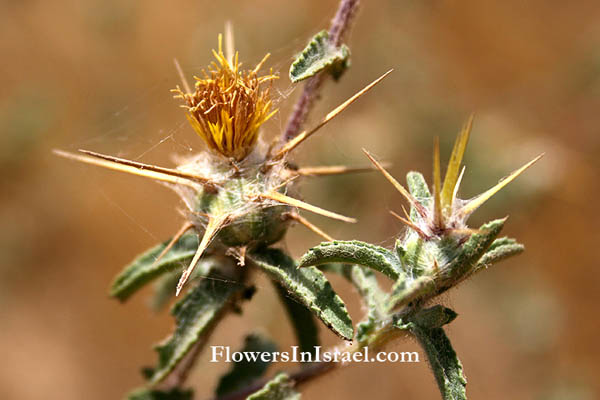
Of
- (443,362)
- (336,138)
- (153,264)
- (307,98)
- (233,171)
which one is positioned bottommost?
(443,362)

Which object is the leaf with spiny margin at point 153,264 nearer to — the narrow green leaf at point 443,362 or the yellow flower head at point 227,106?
the yellow flower head at point 227,106

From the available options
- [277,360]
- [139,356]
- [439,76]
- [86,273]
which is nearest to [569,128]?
[439,76]

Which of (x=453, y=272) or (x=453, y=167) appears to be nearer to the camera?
(x=453, y=167)

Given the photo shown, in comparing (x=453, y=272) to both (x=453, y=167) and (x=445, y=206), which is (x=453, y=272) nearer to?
(x=445, y=206)

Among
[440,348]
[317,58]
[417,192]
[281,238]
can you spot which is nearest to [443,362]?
[440,348]

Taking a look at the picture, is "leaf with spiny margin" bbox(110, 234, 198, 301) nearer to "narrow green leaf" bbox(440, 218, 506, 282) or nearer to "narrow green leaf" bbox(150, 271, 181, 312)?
"narrow green leaf" bbox(150, 271, 181, 312)

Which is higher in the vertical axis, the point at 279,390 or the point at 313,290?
the point at 313,290

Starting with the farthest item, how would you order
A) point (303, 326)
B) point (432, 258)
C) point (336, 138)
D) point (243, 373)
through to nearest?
point (336, 138) < point (243, 373) < point (303, 326) < point (432, 258)

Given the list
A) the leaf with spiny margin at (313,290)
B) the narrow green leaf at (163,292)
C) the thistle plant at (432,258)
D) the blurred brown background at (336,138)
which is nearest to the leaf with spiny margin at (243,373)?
the narrow green leaf at (163,292)
